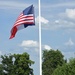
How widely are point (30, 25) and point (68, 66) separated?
29.4 m

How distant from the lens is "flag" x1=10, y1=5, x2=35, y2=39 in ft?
95.6

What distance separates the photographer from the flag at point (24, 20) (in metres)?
29.1

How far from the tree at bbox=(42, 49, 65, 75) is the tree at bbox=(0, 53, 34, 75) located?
1164 centimetres

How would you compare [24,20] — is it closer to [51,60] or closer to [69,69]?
[69,69]

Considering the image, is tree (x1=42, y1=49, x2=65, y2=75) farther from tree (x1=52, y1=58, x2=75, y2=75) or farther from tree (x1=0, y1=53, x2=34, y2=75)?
tree (x1=52, y1=58, x2=75, y2=75)

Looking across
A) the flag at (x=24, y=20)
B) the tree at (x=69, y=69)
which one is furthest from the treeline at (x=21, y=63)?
the flag at (x=24, y=20)

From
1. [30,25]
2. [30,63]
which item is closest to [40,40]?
[30,25]

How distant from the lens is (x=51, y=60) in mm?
108812

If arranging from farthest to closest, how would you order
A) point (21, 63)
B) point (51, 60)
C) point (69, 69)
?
point (51, 60) < point (21, 63) < point (69, 69)

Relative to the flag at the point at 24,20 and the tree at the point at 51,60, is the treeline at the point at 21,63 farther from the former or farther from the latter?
the flag at the point at 24,20

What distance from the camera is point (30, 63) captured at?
9619 cm

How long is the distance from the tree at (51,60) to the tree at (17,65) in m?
11.6

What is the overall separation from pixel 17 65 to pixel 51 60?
14.2 meters

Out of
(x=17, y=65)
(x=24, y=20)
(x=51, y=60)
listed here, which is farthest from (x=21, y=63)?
(x=24, y=20)
